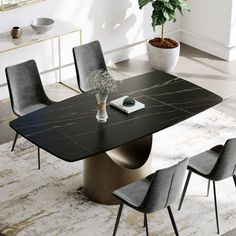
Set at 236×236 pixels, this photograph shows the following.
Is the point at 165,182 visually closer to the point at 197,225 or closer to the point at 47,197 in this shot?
the point at 197,225

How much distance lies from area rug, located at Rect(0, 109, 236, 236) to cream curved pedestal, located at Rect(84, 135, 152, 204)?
0.14 m

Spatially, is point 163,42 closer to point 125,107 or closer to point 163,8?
point 163,8

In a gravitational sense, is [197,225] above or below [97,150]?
below

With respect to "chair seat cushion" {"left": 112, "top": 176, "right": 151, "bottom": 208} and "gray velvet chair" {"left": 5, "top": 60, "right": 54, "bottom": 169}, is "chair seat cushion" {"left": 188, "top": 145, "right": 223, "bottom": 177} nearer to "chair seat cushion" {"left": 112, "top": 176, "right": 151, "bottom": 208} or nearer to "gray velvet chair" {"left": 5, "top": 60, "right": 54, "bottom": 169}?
"chair seat cushion" {"left": 112, "top": 176, "right": 151, "bottom": 208}

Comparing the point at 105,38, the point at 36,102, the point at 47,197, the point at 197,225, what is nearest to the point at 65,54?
the point at 105,38

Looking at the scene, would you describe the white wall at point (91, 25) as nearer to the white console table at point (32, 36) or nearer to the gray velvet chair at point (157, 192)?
the white console table at point (32, 36)

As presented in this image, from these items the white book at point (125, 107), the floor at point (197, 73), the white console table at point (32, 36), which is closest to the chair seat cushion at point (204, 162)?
the white book at point (125, 107)

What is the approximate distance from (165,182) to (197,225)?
95 cm

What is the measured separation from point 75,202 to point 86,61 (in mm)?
1801

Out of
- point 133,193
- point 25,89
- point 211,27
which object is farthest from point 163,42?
point 133,193

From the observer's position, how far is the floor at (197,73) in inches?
332

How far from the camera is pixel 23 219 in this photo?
6.34m

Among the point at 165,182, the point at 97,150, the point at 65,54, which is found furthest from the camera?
the point at 65,54

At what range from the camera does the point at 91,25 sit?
902 cm
